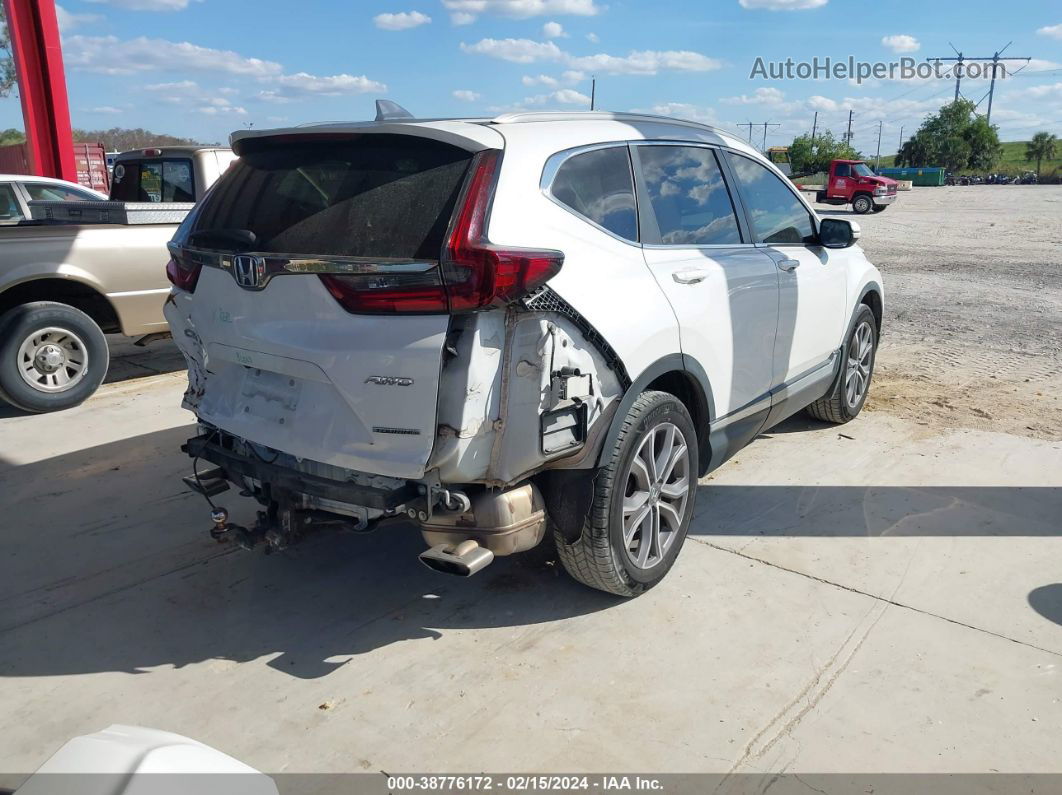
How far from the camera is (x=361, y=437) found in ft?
10.0

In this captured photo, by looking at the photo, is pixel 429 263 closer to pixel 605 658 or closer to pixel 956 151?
pixel 605 658

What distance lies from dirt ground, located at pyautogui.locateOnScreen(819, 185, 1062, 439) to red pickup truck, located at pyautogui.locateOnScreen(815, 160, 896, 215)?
15.0 metres

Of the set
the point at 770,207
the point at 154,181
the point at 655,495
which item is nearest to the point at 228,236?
the point at 655,495

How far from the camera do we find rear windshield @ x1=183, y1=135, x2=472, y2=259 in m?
3.05

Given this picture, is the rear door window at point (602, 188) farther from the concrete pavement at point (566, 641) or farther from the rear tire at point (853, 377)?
the rear tire at point (853, 377)

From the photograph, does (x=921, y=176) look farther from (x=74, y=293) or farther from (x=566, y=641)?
(x=566, y=641)

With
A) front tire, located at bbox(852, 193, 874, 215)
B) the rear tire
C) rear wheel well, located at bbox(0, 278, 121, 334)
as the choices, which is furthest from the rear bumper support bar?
front tire, located at bbox(852, 193, 874, 215)

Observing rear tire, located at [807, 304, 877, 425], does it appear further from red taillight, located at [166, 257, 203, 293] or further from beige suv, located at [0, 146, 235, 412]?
beige suv, located at [0, 146, 235, 412]

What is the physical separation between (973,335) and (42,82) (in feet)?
45.0

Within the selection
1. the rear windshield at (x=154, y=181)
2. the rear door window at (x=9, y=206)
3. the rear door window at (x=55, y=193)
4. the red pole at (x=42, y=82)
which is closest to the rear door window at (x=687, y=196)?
the rear windshield at (x=154, y=181)

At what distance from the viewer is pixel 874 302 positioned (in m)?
6.39

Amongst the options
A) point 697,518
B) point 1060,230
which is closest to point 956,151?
point 1060,230

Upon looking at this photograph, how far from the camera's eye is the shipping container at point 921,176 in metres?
67.9

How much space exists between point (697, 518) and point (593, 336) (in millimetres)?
1839
